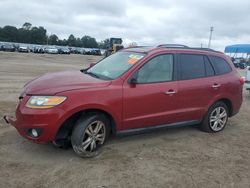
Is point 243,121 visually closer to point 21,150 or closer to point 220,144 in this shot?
point 220,144

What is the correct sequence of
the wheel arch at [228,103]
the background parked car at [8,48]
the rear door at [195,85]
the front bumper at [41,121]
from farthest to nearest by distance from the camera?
the background parked car at [8,48]
the wheel arch at [228,103]
the rear door at [195,85]
the front bumper at [41,121]

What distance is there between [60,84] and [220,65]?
354 cm

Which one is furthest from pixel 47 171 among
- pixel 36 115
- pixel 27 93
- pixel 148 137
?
pixel 148 137

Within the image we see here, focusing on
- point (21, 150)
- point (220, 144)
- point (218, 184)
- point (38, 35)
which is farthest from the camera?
point (38, 35)

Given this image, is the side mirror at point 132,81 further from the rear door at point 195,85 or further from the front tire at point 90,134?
the rear door at point 195,85

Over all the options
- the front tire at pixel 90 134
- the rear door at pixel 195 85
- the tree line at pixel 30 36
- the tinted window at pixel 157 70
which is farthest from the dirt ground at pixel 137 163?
the tree line at pixel 30 36

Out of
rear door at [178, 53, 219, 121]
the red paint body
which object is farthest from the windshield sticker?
rear door at [178, 53, 219, 121]

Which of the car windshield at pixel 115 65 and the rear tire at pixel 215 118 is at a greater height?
the car windshield at pixel 115 65

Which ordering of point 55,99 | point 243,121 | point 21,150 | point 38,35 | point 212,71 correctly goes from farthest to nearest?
1. point 38,35
2. point 243,121
3. point 212,71
4. point 21,150
5. point 55,99

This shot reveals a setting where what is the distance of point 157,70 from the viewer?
5.69 metres

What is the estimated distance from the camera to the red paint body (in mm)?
4602

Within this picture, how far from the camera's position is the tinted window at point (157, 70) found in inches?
215

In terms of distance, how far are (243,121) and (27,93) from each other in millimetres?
5354

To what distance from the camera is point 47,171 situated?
4434 mm
